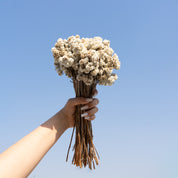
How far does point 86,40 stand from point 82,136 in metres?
1.07

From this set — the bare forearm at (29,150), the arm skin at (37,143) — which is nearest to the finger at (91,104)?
the arm skin at (37,143)

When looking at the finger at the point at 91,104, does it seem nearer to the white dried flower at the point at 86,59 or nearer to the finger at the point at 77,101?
the finger at the point at 77,101

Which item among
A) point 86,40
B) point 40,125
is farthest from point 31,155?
point 86,40

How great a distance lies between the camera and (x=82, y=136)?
8.82ft

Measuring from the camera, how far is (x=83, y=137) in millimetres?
2686

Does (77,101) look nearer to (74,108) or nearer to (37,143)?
(74,108)

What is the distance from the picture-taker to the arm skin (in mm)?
1647

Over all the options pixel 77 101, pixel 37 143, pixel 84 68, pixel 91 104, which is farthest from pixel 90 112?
pixel 37 143

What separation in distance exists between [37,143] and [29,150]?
0.45 ft

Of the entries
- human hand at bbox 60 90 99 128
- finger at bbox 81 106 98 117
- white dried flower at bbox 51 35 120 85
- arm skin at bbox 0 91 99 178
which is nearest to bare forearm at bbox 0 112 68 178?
arm skin at bbox 0 91 99 178

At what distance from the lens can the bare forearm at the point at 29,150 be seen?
1.63 metres

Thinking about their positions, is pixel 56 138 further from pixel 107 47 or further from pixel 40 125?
pixel 107 47

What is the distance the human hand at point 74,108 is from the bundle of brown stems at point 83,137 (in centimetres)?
6

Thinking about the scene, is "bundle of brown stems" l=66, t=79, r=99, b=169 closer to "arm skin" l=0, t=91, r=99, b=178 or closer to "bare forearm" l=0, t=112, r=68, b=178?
"arm skin" l=0, t=91, r=99, b=178
